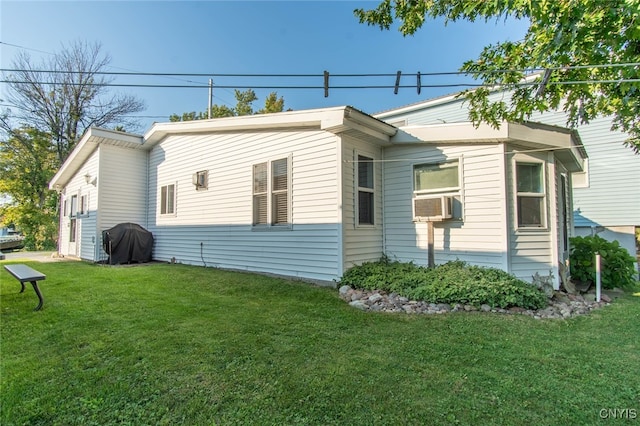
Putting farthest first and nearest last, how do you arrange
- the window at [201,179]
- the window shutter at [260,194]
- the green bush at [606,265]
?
the window at [201,179] < the window shutter at [260,194] < the green bush at [606,265]

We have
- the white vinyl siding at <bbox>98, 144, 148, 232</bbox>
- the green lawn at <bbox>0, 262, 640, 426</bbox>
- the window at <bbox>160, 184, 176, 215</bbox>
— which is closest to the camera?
the green lawn at <bbox>0, 262, 640, 426</bbox>

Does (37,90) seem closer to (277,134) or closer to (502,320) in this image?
(277,134)

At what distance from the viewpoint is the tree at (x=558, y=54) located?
3096mm

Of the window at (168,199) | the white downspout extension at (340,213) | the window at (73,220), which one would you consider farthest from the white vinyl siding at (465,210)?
the window at (73,220)

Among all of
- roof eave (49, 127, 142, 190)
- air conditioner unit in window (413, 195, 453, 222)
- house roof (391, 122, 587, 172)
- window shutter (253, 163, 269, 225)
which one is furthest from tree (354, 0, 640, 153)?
roof eave (49, 127, 142, 190)

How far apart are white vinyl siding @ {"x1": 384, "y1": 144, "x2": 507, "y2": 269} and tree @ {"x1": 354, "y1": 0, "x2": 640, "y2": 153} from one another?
119cm

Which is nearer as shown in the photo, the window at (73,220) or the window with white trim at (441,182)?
the window with white trim at (441,182)

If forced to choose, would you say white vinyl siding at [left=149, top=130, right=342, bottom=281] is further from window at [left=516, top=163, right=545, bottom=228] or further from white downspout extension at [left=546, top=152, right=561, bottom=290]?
white downspout extension at [left=546, top=152, right=561, bottom=290]

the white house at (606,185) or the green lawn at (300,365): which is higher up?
the white house at (606,185)

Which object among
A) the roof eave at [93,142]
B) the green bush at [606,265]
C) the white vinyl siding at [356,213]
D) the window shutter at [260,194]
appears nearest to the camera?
the white vinyl siding at [356,213]

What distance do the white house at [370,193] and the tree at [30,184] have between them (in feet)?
52.6

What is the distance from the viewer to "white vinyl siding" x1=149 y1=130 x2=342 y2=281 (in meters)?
6.39

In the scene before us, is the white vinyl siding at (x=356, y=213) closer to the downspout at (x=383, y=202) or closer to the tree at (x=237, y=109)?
the downspout at (x=383, y=202)

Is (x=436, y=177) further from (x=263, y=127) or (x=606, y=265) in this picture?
(x=606, y=265)
